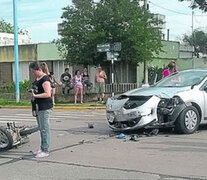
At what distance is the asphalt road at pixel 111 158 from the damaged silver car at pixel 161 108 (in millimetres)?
276

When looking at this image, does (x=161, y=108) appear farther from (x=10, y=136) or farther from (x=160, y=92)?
(x=10, y=136)

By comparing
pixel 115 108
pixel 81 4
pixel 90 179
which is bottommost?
pixel 90 179

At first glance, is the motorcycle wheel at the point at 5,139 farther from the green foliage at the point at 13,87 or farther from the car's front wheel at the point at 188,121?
the green foliage at the point at 13,87

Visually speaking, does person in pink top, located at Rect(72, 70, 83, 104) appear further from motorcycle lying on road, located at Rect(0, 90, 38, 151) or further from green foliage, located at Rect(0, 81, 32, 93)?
motorcycle lying on road, located at Rect(0, 90, 38, 151)

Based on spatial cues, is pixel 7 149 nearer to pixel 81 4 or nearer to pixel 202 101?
pixel 202 101


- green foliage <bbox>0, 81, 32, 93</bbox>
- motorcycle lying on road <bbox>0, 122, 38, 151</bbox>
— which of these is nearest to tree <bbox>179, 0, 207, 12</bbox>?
green foliage <bbox>0, 81, 32, 93</bbox>

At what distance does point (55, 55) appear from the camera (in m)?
35.7

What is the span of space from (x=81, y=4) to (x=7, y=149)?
1843cm

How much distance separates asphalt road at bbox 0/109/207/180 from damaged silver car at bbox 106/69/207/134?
0.28 m

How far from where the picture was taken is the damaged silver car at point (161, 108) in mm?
10695

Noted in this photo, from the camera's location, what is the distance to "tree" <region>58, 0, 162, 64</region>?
25.6 meters

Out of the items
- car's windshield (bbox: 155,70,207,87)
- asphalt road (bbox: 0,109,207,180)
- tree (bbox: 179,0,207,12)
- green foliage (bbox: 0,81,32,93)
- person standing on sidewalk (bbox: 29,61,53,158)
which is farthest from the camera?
tree (bbox: 179,0,207,12)

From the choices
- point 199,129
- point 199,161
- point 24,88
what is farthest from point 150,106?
point 24,88

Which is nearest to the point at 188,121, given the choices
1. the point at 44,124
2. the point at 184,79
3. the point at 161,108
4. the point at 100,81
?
the point at 161,108
